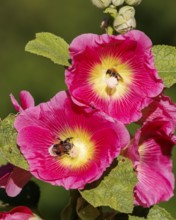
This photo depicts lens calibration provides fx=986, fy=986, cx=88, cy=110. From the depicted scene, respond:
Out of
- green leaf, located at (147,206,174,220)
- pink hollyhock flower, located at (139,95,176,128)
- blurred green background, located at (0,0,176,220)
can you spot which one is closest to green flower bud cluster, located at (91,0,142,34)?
pink hollyhock flower, located at (139,95,176,128)

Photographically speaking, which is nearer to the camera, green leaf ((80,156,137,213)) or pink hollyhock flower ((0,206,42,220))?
green leaf ((80,156,137,213))

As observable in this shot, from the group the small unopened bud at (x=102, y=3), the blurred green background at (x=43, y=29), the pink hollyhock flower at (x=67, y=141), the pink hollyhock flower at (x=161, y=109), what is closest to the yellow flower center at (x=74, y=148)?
the pink hollyhock flower at (x=67, y=141)

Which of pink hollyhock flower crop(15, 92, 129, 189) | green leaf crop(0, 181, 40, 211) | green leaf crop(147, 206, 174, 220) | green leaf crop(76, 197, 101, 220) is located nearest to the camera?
pink hollyhock flower crop(15, 92, 129, 189)

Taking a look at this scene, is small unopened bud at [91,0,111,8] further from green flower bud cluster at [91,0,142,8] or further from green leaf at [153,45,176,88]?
green leaf at [153,45,176,88]

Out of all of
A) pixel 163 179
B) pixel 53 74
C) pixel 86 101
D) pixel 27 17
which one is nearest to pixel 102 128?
pixel 86 101

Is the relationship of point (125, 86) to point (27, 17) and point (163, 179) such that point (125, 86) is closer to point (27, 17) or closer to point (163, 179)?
point (163, 179)

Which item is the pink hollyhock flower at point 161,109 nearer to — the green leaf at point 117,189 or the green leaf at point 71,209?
the green leaf at point 117,189
